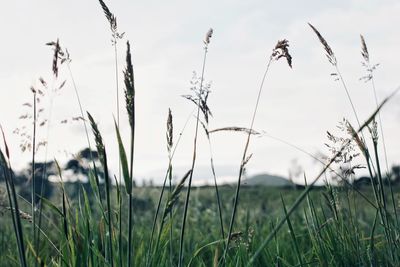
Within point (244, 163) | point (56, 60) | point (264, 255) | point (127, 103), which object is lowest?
point (264, 255)

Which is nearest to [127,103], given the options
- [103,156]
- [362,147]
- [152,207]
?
[103,156]

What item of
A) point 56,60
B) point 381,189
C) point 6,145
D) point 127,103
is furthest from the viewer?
point 381,189

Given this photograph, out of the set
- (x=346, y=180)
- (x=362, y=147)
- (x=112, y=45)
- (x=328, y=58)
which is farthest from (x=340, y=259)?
(x=112, y=45)

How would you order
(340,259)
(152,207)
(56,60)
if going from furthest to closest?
(152,207) → (340,259) → (56,60)

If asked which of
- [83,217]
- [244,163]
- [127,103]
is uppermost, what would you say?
[127,103]

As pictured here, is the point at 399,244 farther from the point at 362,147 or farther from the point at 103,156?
the point at 103,156

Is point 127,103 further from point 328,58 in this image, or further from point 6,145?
point 328,58

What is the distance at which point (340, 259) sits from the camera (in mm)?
2617

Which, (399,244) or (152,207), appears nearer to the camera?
(399,244)

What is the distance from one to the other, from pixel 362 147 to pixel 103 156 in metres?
1.02

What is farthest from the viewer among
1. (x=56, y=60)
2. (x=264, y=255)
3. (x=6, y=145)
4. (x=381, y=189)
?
(x=264, y=255)

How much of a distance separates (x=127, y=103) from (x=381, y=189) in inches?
46.6

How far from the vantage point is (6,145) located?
1875mm

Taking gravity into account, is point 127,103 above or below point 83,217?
above
